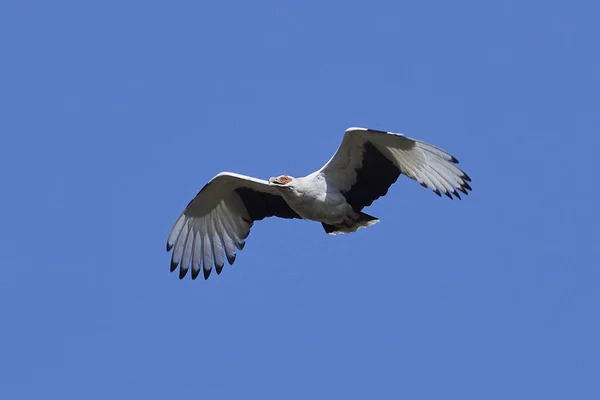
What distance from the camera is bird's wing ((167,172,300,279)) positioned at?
73.9 feet

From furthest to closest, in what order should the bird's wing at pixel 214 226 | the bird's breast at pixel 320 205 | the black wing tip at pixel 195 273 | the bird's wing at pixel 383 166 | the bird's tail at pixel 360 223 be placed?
the black wing tip at pixel 195 273, the bird's wing at pixel 214 226, the bird's tail at pixel 360 223, the bird's breast at pixel 320 205, the bird's wing at pixel 383 166

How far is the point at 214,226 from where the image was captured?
75.2ft

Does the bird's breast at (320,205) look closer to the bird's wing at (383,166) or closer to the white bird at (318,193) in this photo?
the white bird at (318,193)

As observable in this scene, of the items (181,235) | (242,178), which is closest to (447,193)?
(242,178)

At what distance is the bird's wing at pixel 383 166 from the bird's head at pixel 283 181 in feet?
2.07

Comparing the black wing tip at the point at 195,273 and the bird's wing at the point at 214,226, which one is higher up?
the bird's wing at the point at 214,226

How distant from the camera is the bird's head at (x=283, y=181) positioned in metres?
20.8

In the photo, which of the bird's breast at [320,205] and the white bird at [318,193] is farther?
the bird's breast at [320,205]

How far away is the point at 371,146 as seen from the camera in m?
20.8

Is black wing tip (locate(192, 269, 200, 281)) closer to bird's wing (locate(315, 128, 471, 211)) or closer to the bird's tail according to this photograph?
the bird's tail

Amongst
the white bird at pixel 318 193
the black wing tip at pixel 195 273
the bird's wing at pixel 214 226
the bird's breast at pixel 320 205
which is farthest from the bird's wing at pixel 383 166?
the black wing tip at pixel 195 273

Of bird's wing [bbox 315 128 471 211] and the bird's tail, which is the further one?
the bird's tail

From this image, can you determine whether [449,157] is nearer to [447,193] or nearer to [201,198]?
[447,193]

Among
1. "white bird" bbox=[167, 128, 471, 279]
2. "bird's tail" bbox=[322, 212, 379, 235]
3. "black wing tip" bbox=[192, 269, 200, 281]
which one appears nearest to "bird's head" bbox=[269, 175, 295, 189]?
"white bird" bbox=[167, 128, 471, 279]
